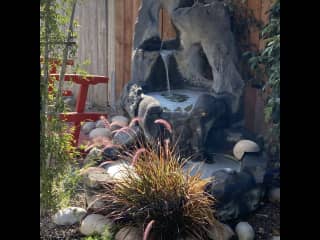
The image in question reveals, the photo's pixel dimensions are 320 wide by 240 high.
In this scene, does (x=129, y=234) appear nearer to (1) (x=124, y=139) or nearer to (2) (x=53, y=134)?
(2) (x=53, y=134)

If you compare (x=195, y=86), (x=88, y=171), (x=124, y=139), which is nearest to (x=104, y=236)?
(x=88, y=171)

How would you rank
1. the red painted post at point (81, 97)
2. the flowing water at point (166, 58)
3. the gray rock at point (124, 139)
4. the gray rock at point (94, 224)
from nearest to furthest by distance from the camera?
1. the gray rock at point (94, 224)
2. the gray rock at point (124, 139)
3. the flowing water at point (166, 58)
4. the red painted post at point (81, 97)

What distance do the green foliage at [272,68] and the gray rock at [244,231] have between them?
93 centimetres

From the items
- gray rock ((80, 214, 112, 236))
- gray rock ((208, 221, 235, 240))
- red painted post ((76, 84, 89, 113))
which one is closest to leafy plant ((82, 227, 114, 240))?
gray rock ((80, 214, 112, 236))

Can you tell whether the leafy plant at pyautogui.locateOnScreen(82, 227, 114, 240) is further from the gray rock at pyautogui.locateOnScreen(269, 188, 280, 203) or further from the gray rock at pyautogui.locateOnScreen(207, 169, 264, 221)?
the gray rock at pyautogui.locateOnScreen(269, 188, 280, 203)

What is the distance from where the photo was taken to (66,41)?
3.24m

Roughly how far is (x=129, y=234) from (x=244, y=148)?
1.42m

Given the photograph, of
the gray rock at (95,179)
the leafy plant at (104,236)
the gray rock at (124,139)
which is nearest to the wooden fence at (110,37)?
the gray rock at (124,139)

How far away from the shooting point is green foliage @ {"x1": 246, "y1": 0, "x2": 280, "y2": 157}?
3.72 m

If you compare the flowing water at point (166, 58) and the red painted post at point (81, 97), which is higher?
the flowing water at point (166, 58)

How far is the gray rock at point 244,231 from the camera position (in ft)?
10.7

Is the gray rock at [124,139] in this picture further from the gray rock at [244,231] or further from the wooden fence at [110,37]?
the wooden fence at [110,37]

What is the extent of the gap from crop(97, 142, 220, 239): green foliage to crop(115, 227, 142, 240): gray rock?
0.13 feet
